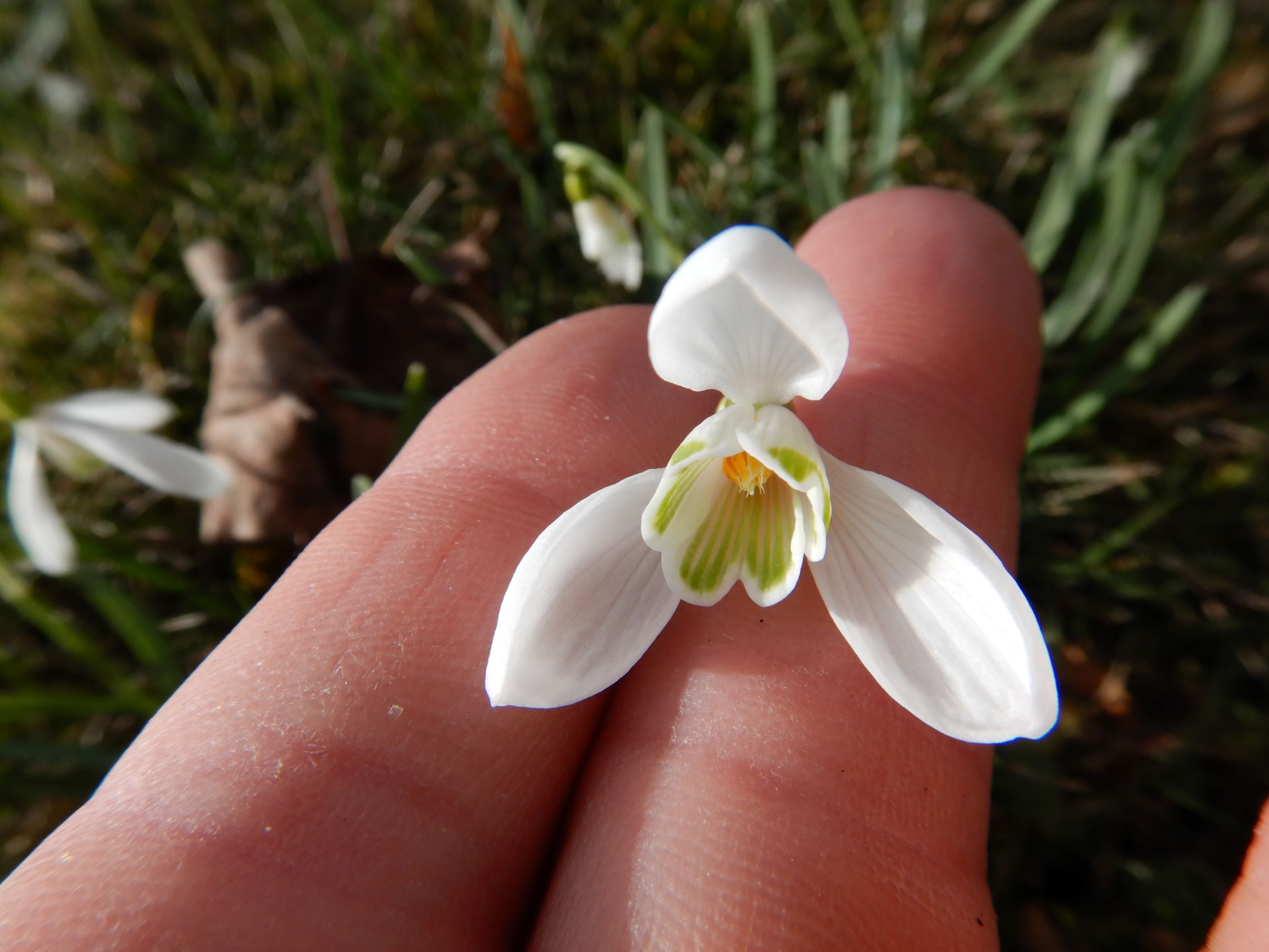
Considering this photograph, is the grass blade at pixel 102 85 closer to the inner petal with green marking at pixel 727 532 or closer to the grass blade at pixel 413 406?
the grass blade at pixel 413 406

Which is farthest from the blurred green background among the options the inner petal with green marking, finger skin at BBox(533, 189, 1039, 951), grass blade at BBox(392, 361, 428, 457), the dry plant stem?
the inner petal with green marking

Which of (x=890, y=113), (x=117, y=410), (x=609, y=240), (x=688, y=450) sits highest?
(x=890, y=113)

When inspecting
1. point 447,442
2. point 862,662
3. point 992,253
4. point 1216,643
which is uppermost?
point 992,253

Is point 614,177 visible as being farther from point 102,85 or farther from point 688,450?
point 102,85

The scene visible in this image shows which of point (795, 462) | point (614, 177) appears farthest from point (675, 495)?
point (614, 177)

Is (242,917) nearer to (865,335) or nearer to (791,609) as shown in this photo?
(791,609)

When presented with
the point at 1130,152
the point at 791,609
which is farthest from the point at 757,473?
the point at 1130,152

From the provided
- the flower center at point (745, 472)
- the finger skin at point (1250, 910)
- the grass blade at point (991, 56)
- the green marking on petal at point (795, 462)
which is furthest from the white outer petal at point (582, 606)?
the grass blade at point (991, 56)
